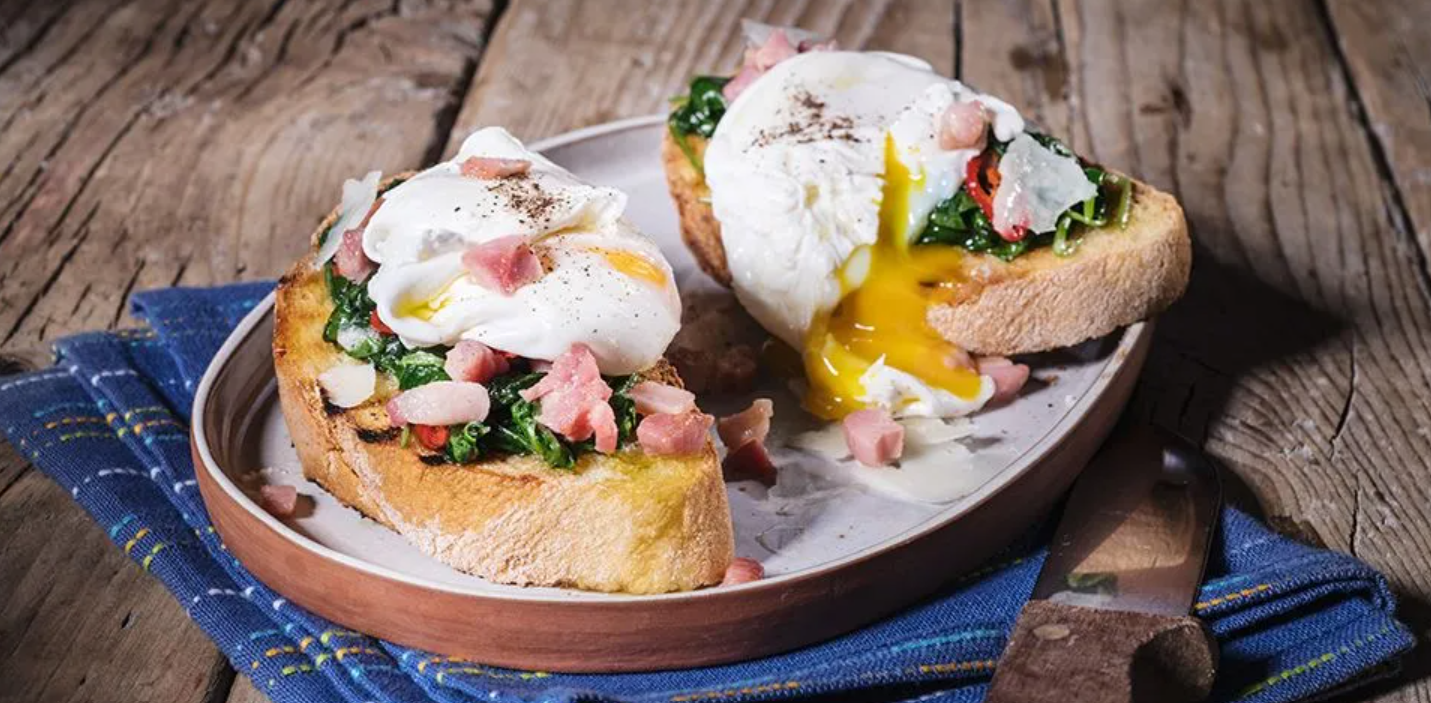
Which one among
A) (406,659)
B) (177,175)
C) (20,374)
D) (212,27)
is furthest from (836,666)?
(212,27)

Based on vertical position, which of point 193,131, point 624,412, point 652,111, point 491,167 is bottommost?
point 652,111

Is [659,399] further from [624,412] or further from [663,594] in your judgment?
[663,594]

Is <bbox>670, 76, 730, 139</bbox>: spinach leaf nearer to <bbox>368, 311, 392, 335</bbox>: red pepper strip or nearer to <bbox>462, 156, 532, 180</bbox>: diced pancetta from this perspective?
<bbox>462, 156, 532, 180</bbox>: diced pancetta

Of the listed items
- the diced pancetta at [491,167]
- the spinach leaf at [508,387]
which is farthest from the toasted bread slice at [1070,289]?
the spinach leaf at [508,387]

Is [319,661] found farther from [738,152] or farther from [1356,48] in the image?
[1356,48]

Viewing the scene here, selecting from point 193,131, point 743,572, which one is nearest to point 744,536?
point 743,572

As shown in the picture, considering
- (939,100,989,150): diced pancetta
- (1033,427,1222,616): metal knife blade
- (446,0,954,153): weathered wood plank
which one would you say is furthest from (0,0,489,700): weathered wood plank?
(939,100,989,150): diced pancetta
